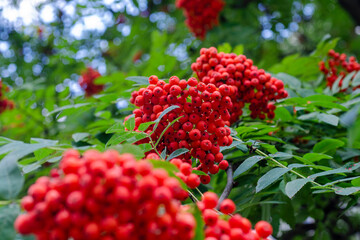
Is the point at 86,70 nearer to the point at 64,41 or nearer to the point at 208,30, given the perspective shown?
the point at 64,41

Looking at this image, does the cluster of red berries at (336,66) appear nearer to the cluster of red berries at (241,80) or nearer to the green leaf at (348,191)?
the cluster of red berries at (241,80)

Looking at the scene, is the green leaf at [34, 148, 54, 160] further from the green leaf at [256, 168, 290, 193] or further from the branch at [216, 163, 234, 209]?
the green leaf at [256, 168, 290, 193]

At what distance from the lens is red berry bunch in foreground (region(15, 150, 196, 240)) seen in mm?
991

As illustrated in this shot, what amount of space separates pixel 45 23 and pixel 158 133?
241 inches

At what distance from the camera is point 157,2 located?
6586 millimetres

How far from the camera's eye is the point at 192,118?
1799 millimetres

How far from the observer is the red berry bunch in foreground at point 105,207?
991 millimetres

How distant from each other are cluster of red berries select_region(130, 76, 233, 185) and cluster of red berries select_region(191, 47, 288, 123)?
52 cm

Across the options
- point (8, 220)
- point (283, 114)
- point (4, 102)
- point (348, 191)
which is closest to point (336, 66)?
point (283, 114)

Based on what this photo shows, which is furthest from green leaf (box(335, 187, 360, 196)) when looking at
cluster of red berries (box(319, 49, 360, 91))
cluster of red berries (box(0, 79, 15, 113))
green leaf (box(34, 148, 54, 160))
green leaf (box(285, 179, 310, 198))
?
cluster of red berries (box(0, 79, 15, 113))

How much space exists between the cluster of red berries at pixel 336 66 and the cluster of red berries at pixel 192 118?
1.94 meters

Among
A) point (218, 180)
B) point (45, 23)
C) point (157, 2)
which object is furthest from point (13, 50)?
point (218, 180)

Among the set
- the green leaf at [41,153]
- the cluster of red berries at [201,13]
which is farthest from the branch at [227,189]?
the cluster of red berries at [201,13]

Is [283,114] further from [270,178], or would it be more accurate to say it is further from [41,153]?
[41,153]
